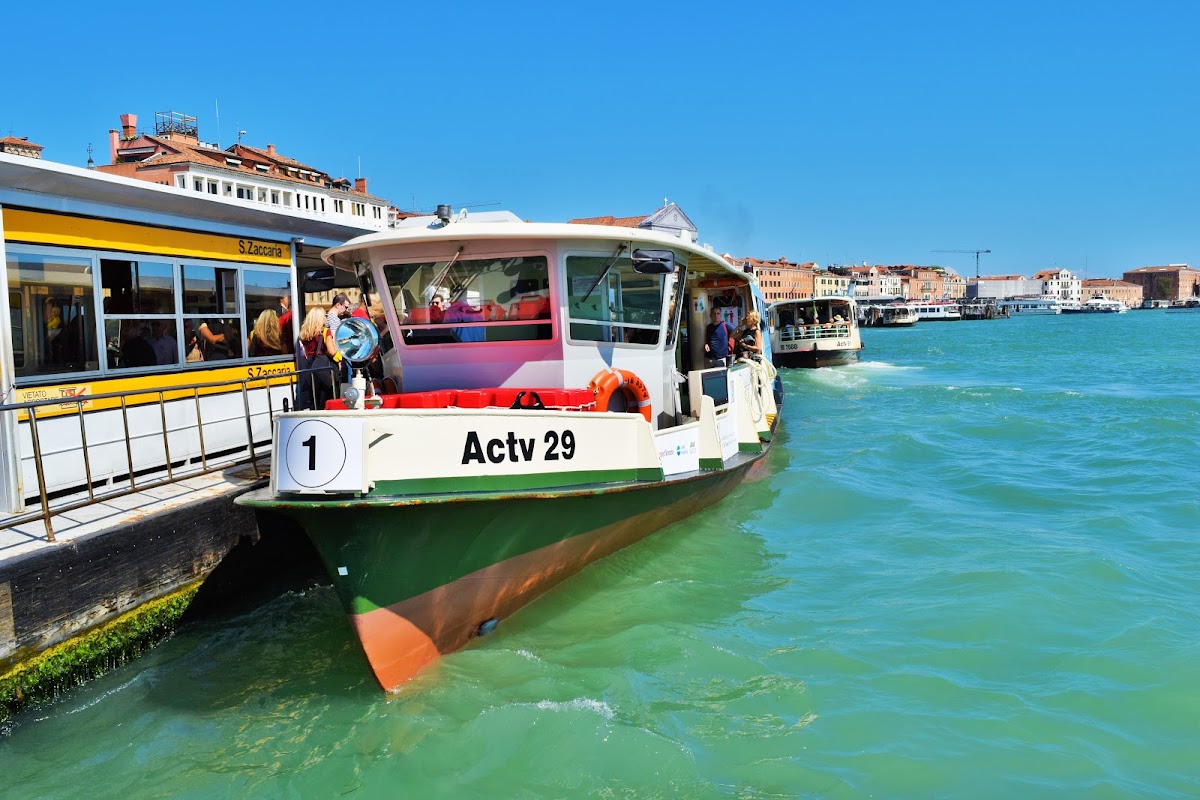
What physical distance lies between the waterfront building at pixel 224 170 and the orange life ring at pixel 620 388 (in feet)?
141

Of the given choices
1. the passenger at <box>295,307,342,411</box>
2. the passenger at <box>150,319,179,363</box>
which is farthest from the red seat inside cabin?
the passenger at <box>150,319,179,363</box>

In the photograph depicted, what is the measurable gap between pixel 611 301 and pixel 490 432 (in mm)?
2214

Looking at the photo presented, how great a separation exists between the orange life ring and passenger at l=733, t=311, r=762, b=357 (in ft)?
19.2

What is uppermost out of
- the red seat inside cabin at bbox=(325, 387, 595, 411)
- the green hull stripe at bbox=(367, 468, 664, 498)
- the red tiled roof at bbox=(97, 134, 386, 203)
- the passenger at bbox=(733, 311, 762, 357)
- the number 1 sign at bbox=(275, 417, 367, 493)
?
the red tiled roof at bbox=(97, 134, 386, 203)

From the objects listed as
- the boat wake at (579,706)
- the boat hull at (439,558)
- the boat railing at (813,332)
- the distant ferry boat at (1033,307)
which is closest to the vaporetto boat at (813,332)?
the boat railing at (813,332)

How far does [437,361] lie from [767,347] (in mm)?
12819

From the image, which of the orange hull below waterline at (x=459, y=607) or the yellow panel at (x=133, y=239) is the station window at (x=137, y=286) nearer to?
the yellow panel at (x=133, y=239)

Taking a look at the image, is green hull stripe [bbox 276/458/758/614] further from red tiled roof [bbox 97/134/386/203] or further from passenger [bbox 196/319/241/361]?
red tiled roof [bbox 97/134/386/203]

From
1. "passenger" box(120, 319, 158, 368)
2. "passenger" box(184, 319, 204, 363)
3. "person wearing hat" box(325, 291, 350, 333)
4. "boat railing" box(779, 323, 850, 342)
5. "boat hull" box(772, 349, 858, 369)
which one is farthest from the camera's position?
"boat railing" box(779, 323, 850, 342)

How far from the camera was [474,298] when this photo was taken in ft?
23.9

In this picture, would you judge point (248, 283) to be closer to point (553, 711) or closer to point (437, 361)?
point (437, 361)

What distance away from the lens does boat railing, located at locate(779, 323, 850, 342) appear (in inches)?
1415

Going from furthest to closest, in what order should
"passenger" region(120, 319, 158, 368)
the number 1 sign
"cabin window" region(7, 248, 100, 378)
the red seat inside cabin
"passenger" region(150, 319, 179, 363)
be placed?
"passenger" region(150, 319, 179, 363), "passenger" region(120, 319, 158, 368), "cabin window" region(7, 248, 100, 378), the red seat inside cabin, the number 1 sign

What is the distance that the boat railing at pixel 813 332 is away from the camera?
118 feet
